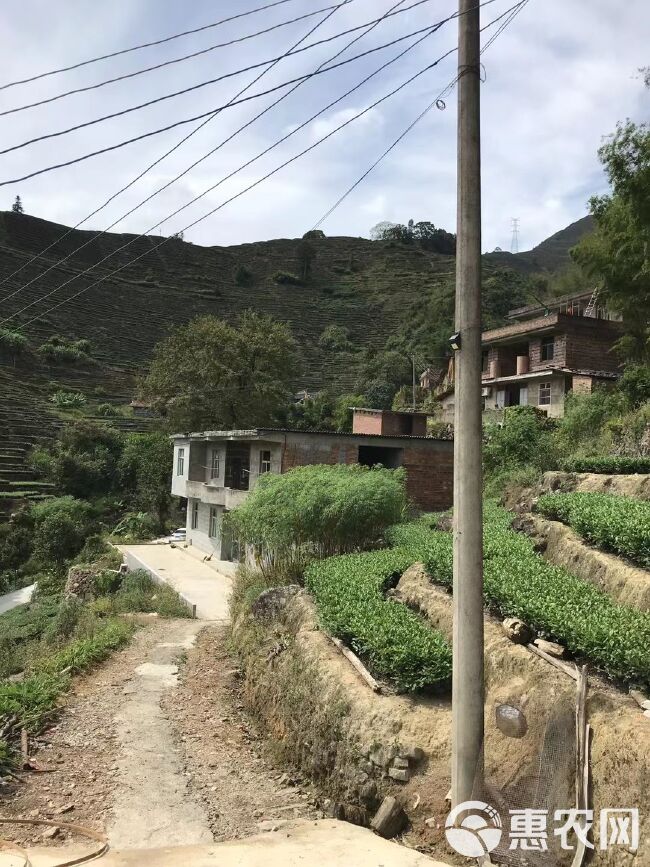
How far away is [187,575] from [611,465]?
1284 centimetres

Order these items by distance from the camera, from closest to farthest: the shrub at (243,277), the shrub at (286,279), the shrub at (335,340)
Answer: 1. the shrub at (335,340)
2. the shrub at (243,277)
3. the shrub at (286,279)

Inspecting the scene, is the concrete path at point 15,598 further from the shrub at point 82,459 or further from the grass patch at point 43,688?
the grass patch at point 43,688

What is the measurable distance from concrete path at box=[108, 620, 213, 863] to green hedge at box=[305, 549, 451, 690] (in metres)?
2.25

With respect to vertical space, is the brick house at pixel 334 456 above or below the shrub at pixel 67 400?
below

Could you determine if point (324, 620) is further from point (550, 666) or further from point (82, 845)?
point (82, 845)

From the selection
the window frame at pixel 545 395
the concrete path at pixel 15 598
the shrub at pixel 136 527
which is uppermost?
the window frame at pixel 545 395

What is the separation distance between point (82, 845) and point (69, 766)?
174cm

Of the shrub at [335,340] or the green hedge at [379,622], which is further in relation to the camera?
the shrub at [335,340]

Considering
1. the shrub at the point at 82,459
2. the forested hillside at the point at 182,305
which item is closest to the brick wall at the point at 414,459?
the forested hillside at the point at 182,305

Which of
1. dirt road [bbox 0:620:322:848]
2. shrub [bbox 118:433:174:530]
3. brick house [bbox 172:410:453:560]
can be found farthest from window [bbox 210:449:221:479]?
dirt road [bbox 0:620:322:848]

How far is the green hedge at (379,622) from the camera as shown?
6.23 m

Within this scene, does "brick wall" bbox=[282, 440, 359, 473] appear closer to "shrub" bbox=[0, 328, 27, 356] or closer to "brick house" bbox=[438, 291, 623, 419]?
"brick house" bbox=[438, 291, 623, 419]

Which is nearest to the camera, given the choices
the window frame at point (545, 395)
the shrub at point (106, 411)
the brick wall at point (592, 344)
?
the brick wall at point (592, 344)

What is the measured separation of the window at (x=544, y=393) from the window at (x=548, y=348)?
108cm
